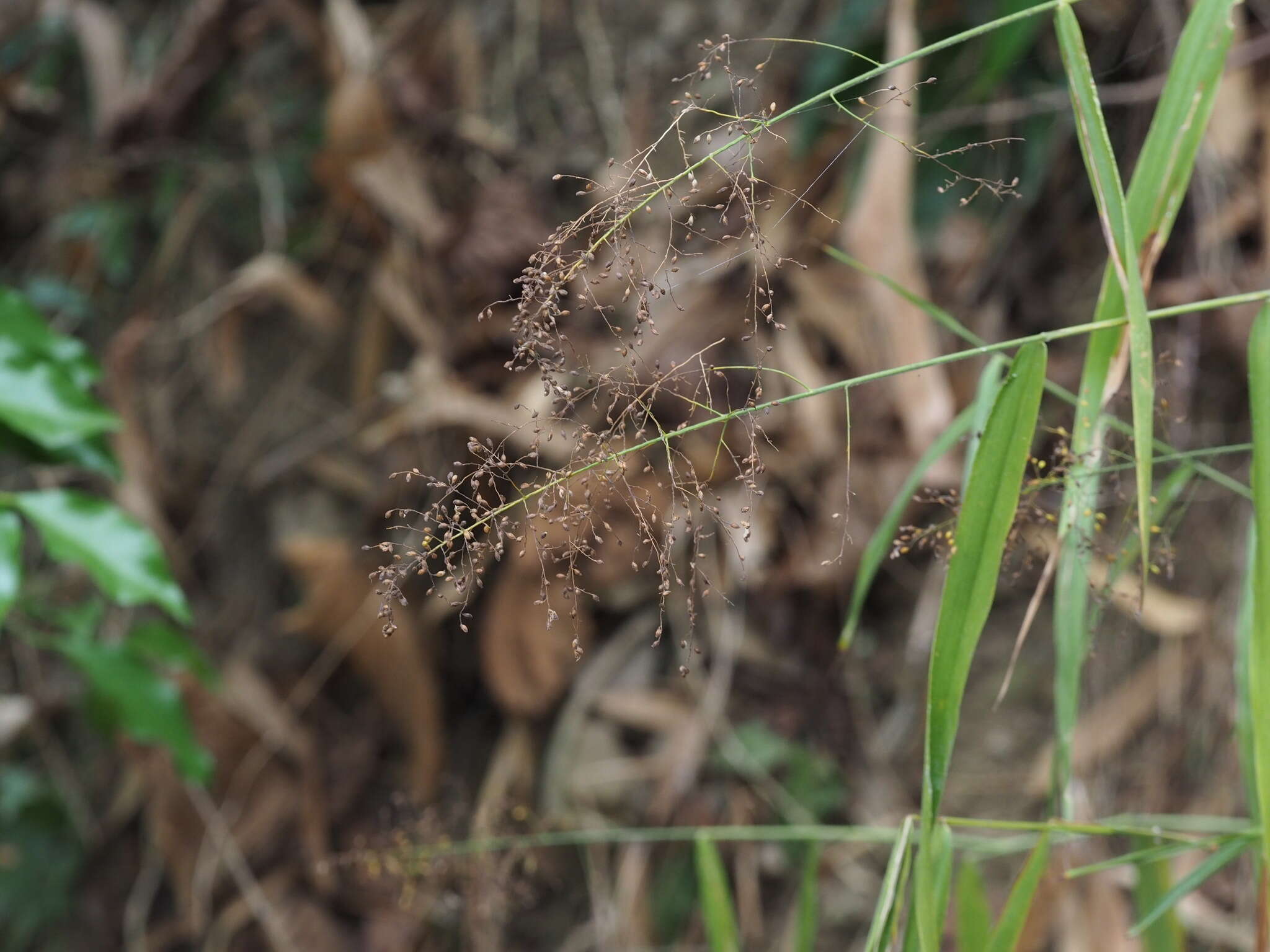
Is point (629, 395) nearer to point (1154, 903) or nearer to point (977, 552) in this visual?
point (977, 552)

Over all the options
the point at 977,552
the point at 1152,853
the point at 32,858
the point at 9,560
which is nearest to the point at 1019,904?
the point at 1152,853

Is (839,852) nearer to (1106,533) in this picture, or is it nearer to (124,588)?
(1106,533)

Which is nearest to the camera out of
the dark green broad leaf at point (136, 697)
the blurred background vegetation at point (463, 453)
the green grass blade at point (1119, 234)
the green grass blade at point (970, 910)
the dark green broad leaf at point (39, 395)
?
the green grass blade at point (1119, 234)

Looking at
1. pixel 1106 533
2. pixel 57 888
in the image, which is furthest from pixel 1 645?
pixel 1106 533

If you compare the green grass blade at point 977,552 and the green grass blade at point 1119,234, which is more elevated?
the green grass blade at point 1119,234

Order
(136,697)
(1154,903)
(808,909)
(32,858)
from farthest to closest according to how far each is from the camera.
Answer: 1. (32,858)
2. (136,697)
3. (808,909)
4. (1154,903)

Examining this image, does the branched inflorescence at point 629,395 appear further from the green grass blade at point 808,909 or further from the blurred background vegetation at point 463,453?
the green grass blade at point 808,909

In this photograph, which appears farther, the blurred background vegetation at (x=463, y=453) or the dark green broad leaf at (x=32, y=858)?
the dark green broad leaf at (x=32, y=858)

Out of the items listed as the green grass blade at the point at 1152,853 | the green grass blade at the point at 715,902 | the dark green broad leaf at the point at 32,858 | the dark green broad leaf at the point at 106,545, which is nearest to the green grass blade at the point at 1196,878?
the green grass blade at the point at 1152,853
